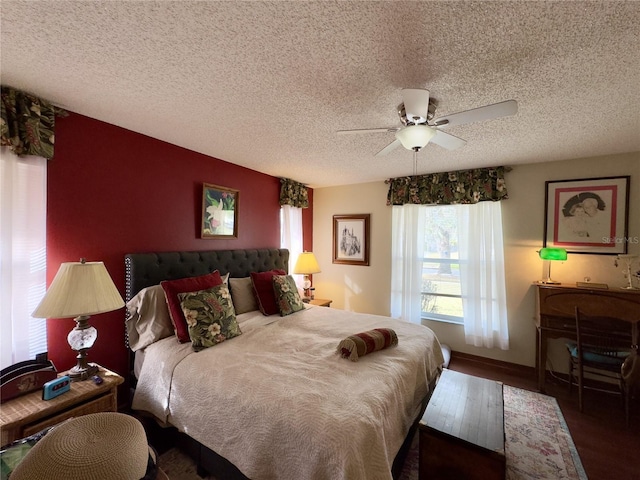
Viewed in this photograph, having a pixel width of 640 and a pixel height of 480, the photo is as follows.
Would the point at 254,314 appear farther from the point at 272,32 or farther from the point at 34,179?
the point at 272,32

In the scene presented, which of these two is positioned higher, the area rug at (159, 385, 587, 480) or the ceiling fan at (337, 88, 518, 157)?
the ceiling fan at (337, 88, 518, 157)

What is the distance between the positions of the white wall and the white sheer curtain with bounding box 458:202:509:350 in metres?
0.10

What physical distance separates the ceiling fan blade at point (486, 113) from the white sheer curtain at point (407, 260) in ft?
7.34

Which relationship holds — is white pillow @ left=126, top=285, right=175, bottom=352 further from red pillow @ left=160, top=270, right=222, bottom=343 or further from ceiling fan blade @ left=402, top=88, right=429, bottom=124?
ceiling fan blade @ left=402, top=88, right=429, bottom=124

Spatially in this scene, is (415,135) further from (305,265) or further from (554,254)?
(305,265)

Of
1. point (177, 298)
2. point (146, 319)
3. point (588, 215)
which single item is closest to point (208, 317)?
→ point (177, 298)

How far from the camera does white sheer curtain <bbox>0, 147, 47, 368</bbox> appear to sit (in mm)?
1646

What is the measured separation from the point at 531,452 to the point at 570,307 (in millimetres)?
1412

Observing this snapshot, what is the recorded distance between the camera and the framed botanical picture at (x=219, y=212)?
2.88 m

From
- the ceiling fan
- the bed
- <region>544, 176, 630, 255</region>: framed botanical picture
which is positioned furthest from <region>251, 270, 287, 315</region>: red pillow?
<region>544, 176, 630, 255</region>: framed botanical picture

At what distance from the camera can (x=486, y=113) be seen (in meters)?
1.48

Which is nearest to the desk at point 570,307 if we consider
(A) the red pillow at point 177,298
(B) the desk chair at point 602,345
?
(B) the desk chair at point 602,345

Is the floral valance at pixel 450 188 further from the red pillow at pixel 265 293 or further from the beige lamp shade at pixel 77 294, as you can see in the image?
the beige lamp shade at pixel 77 294

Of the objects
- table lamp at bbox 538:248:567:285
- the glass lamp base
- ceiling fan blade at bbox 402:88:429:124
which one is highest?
ceiling fan blade at bbox 402:88:429:124
